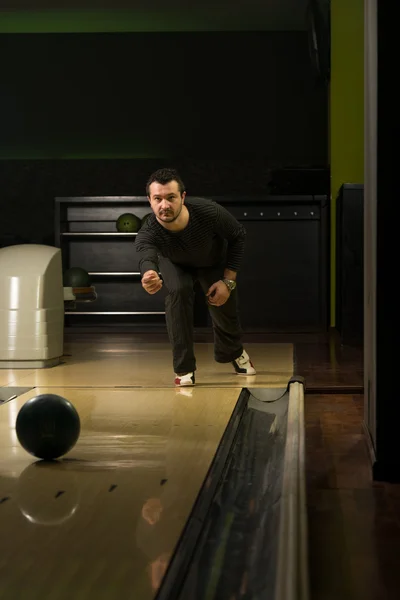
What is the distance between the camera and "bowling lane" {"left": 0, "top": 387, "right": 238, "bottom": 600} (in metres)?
1.77

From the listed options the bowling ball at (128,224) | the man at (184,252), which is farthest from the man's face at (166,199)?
the bowling ball at (128,224)

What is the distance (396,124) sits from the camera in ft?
9.05

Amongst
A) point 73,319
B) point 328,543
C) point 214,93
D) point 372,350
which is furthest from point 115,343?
point 328,543

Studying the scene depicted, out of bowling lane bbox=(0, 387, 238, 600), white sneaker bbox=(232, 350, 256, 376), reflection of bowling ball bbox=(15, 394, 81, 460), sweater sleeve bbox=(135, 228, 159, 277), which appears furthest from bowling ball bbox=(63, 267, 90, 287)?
reflection of bowling ball bbox=(15, 394, 81, 460)

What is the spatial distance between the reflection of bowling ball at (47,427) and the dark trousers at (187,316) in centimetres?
166

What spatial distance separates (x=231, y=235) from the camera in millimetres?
4680

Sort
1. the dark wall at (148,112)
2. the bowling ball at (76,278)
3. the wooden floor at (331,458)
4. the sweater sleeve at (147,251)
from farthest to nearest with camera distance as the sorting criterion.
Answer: the dark wall at (148,112), the bowling ball at (76,278), the sweater sleeve at (147,251), the wooden floor at (331,458)

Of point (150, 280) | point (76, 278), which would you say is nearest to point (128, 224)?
point (76, 278)

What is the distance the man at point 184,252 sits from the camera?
4359 mm

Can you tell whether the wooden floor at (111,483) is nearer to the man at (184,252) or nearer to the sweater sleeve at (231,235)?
the man at (184,252)

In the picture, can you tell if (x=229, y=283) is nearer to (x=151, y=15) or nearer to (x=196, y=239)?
(x=196, y=239)

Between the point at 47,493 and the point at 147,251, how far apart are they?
207cm

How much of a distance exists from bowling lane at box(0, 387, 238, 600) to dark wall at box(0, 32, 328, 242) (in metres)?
5.86

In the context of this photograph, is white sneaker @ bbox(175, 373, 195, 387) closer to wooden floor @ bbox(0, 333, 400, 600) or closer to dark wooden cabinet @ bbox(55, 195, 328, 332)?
wooden floor @ bbox(0, 333, 400, 600)
